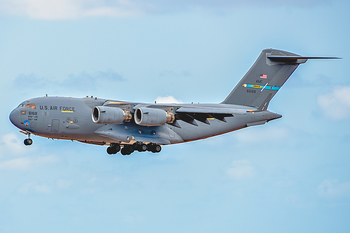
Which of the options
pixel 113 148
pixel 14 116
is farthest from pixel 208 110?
pixel 14 116

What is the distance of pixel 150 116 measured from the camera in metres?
21.0

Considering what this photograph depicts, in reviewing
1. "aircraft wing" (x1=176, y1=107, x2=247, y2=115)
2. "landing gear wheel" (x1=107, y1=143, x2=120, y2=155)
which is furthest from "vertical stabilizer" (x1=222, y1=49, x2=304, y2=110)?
"landing gear wheel" (x1=107, y1=143, x2=120, y2=155)

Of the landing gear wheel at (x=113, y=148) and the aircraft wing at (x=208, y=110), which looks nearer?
the aircraft wing at (x=208, y=110)

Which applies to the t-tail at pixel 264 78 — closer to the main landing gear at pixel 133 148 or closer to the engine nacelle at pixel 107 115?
the main landing gear at pixel 133 148

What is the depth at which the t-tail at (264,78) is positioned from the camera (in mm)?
24531

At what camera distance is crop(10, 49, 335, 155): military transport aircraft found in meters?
20.8

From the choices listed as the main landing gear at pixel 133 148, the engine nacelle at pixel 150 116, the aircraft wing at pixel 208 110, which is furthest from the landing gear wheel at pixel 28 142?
the aircraft wing at pixel 208 110

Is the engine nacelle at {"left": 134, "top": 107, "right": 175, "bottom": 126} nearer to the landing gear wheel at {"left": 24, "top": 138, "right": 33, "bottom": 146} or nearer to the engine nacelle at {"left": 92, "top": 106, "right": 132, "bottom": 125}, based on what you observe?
the engine nacelle at {"left": 92, "top": 106, "right": 132, "bottom": 125}

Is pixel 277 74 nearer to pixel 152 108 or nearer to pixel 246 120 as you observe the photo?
pixel 246 120

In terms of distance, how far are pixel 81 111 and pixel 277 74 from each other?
29.3 ft

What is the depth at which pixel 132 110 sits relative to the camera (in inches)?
854

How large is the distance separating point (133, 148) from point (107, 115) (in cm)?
249

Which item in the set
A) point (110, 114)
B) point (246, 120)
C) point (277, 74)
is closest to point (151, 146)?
point (110, 114)

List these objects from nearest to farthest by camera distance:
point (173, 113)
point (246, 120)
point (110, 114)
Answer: point (110, 114), point (173, 113), point (246, 120)
